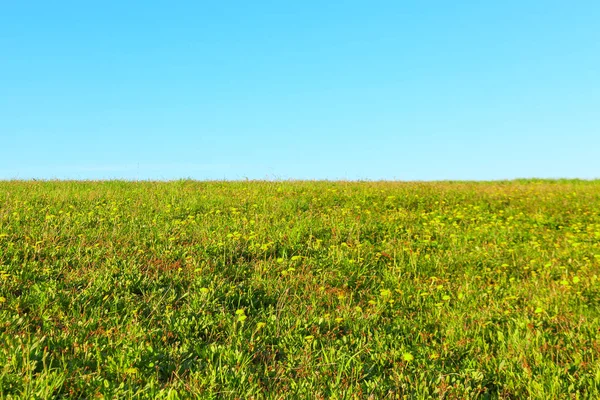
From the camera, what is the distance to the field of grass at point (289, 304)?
3838mm

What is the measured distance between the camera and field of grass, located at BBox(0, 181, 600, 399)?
3838mm

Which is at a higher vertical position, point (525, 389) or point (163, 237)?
point (163, 237)

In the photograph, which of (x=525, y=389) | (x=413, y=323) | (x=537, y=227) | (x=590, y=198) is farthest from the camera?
(x=590, y=198)

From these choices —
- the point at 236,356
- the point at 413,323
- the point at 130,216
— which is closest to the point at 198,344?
the point at 236,356

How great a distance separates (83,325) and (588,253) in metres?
7.73

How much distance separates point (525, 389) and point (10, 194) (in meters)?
11.9

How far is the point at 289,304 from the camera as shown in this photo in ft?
18.2

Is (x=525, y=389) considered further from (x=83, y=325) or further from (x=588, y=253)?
(x=588, y=253)

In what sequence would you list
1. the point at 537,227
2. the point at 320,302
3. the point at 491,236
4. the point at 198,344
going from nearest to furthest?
the point at 198,344
the point at 320,302
the point at 491,236
the point at 537,227

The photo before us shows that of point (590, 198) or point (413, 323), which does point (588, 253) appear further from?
point (590, 198)

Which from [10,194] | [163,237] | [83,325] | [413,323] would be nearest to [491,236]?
[413,323]

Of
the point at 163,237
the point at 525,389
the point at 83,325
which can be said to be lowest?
the point at 525,389

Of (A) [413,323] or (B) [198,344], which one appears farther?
(A) [413,323]

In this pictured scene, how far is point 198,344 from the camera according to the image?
434 cm
